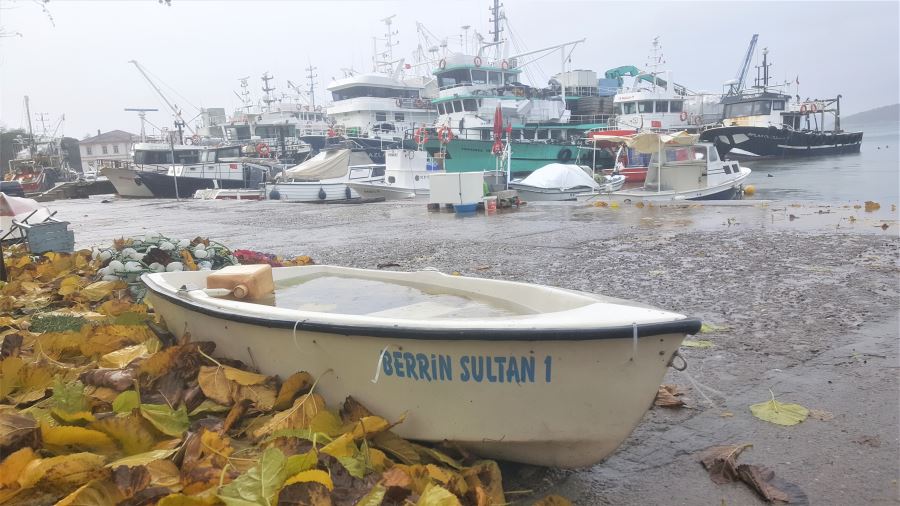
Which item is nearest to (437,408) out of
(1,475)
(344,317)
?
(344,317)

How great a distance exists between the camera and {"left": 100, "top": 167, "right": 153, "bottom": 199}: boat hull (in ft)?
93.9

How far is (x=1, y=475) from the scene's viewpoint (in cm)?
212

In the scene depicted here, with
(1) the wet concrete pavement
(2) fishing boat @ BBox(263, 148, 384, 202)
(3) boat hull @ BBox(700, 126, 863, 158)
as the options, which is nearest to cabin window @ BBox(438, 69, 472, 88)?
(2) fishing boat @ BBox(263, 148, 384, 202)

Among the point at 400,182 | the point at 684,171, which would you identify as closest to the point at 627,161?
the point at 684,171

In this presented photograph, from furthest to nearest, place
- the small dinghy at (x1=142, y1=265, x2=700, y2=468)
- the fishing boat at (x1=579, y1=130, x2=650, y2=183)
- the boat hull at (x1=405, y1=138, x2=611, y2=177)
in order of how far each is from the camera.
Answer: the boat hull at (x1=405, y1=138, x2=611, y2=177)
the fishing boat at (x1=579, y1=130, x2=650, y2=183)
the small dinghy at (x1=142, y1=265, x2=700, y2=468)

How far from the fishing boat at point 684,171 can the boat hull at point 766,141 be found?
29299 mm

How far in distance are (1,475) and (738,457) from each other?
9.73ft

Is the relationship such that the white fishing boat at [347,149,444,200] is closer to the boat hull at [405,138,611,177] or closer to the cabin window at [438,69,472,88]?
the boat hull at [405,138,611,177]

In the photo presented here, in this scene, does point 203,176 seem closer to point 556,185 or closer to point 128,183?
point 128,183

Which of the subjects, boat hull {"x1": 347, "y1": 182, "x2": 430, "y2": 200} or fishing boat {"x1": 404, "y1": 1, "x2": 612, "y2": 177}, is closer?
boat hull {"x1": 347, "y1": 182, "x2": 430, "y2": 200}

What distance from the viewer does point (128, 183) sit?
29078 mm

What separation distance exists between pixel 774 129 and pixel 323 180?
1447 inches

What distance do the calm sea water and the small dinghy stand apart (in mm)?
23591

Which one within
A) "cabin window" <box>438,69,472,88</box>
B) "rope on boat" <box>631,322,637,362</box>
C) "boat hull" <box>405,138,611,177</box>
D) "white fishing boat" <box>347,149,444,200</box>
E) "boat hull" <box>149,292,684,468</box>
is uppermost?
"cabin window" <box>438,69,472,88</box>
